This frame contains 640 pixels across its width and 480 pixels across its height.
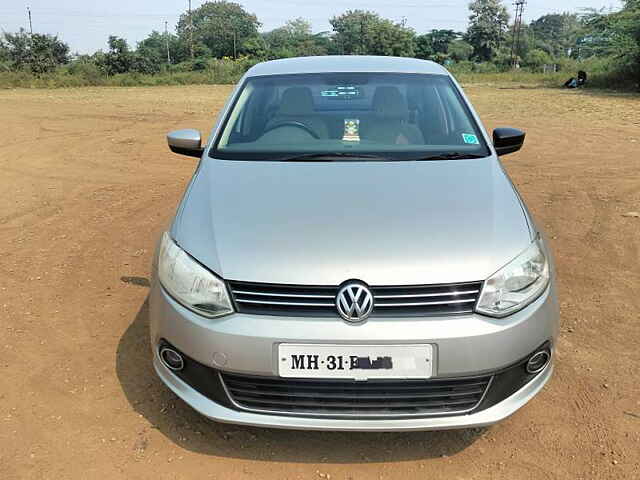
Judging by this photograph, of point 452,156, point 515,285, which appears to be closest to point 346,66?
point 452,156

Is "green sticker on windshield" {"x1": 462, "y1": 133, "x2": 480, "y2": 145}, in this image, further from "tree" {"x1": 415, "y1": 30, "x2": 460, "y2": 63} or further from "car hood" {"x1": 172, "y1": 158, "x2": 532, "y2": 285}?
"tree" {"x1": 415, "y1": 30, "x2": 460, "y2": 63}

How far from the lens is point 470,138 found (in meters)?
3.10

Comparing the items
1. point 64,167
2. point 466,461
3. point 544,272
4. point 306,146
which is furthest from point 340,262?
point 64,167

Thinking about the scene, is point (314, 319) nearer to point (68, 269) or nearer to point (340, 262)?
point (340, 262)

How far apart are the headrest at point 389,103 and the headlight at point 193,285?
5.24ft

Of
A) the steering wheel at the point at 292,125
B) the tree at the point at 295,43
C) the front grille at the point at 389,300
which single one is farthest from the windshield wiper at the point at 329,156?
the tree at the point at 295,43

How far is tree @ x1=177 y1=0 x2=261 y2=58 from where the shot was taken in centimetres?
8575

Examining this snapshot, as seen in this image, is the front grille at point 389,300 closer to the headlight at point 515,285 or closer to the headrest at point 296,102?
the headlight at point 515,285

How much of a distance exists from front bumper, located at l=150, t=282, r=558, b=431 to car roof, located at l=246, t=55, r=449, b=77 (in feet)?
6.40

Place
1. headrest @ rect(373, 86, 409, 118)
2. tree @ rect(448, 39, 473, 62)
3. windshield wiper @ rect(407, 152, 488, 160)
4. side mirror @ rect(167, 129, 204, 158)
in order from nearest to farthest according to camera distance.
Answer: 1. windshield wiper @ rect(407, 152, 488, 160)
2. headrest @ rect(373, 86, 409, 118)
3. side mirror @ rect(167, 129, 204, 158)
4. tree @ rect(448, 39, 473, 62)

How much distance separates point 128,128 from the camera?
39.2 ft

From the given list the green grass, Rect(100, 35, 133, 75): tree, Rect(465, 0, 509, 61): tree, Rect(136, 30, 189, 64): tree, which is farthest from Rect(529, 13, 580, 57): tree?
Rect(100, 35, 133, 75): tree

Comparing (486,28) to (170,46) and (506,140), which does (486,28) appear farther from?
(506,140)

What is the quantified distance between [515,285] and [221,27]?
9279cm
